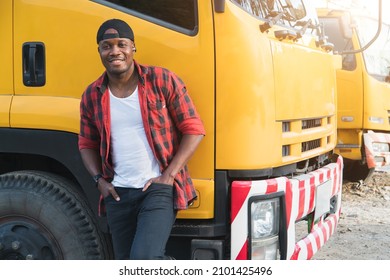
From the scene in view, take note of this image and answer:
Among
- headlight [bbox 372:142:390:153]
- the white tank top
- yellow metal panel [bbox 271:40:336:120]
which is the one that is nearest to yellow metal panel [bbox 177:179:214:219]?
the white tank top

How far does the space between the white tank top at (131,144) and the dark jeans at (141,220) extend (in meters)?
0.06

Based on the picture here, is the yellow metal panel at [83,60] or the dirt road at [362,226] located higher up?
the yellow metal panel at [83,60]

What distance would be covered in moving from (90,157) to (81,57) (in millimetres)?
500

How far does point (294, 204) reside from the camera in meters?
2.80

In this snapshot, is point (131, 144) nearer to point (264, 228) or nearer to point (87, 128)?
point (87, 128)

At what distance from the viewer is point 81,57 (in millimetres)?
2645

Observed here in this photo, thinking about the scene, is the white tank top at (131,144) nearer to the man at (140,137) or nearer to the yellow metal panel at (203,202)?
the man at (140,137)

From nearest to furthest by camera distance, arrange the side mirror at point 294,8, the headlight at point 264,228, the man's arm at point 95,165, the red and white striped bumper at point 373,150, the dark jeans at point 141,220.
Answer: the dark jeans at point 141,220 < the man's arm at point 95,165 < the headlight at point 264,228 < the side mirror at point 294,8 < the red and white striped bumper at point 373,150

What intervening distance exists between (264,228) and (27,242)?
119 centimetres

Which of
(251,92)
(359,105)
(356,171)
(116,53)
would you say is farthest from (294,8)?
(356,171)

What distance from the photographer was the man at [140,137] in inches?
91.9

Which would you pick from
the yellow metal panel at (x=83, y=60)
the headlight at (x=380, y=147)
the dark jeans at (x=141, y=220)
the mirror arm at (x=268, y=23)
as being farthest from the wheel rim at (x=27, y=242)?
the headlight at (x=380, y=147)
